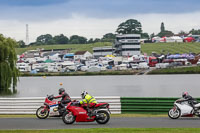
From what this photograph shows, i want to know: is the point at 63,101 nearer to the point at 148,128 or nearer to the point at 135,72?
the point at 148,128

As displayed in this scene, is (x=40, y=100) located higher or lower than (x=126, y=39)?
lower

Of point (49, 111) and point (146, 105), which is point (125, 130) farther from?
point (146, 105)

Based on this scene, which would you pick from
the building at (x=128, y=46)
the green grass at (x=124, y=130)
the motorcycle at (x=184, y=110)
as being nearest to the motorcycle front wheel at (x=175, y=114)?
the motorcycle at (x=184, y=110)

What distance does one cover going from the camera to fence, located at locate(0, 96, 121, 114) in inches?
986

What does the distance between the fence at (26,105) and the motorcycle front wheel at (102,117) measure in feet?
16.8

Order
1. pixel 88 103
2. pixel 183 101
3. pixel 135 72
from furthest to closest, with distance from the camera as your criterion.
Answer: pixel 135 72
pixel 183 101
pixel 88 103

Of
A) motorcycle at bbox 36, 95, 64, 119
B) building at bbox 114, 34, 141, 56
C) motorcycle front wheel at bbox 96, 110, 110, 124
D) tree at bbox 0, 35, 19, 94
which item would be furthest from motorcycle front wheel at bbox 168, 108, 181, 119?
building at bbox 114, 34, 141, 56

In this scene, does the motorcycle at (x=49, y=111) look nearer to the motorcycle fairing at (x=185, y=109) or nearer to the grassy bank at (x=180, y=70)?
the motorcycle fairing at (x=185, y=109)

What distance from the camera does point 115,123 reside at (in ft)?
66.9

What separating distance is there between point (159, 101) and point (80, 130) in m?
7.96

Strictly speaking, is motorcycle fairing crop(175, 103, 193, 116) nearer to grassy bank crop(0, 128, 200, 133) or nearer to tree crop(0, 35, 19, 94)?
grassy bank crop(0, 128, 200, 133)

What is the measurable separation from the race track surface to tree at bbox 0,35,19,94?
31.5 m

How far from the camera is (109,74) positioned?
140750 millimetres

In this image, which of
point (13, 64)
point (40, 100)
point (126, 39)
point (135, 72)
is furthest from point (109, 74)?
point (40, 100)
